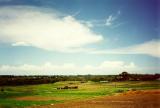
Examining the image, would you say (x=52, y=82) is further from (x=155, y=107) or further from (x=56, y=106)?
(x=155, y=107)

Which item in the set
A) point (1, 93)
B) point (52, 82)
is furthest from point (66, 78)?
point (1, 93)

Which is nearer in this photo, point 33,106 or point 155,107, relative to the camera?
point 155,107

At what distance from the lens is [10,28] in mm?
9961

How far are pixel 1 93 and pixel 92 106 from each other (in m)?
6.16

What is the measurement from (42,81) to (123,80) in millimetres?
6002

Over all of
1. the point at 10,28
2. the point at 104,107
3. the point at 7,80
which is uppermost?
the point at 10,28

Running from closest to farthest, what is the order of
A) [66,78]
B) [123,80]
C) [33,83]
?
[33,83] < [123,80] < [66,78]

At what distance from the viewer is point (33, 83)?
1962 centimetres

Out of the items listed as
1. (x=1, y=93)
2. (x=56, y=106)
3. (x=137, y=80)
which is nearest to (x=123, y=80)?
Result: (x=137, y=80)

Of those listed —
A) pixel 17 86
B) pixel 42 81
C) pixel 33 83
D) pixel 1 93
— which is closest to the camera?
pixel 1 93

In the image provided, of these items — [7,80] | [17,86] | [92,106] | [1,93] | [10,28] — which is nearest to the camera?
[92,106]

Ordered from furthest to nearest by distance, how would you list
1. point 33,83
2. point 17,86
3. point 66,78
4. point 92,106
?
1. point 66,78
2. point 33,83
3. point 17,86
4. point 92,106

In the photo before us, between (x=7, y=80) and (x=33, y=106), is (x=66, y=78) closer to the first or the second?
(x=7, y=80)

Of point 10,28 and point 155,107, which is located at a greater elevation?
point 10,28
